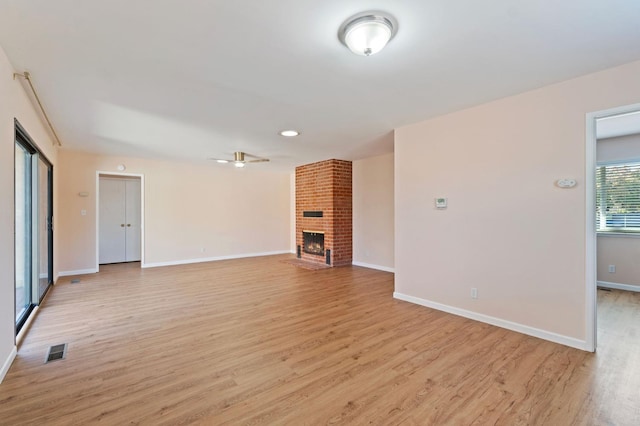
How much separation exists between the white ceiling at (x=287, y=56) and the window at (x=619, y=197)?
333 centimetres

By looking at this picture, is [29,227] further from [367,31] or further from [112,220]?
[367,31]

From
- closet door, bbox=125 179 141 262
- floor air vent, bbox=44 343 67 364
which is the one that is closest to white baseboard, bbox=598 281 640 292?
floor air vent, bbox=44 343 67 364

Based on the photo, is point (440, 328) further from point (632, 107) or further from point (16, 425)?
point (16, 425)

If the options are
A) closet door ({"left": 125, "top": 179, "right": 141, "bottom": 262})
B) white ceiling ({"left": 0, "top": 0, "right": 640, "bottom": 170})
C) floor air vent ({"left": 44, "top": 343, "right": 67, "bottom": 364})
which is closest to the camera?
white ceiling ({"left": 0, "top": 0, "right": 640, "bottom": 170})

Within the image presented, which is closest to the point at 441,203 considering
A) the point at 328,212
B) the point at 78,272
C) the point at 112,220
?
the point at 328,212

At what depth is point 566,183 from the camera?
2652mm

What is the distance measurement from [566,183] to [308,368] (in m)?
2.84

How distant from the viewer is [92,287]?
4.77 m

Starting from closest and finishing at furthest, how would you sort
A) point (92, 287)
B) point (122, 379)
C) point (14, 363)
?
point (122, 379), point (14, 363), point (92, 287)

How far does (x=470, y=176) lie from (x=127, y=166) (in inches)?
259

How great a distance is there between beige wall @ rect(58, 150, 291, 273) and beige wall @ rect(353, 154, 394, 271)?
2.77 metres

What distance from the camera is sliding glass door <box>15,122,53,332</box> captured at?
312cm

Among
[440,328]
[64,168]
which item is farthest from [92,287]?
[440,328]

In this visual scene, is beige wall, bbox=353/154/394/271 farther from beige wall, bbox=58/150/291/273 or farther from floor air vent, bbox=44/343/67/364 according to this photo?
floor air vent, bbox=44/343/67/364
